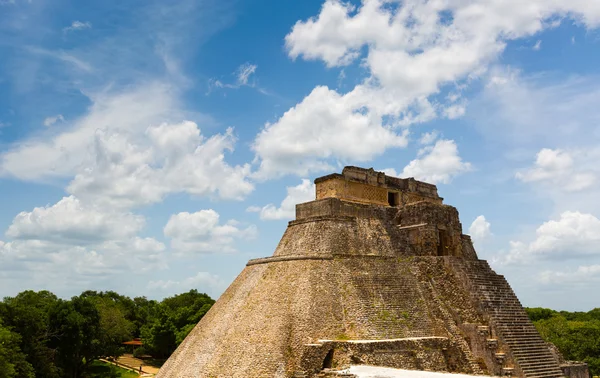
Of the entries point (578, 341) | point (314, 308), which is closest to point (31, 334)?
point (314, 308)

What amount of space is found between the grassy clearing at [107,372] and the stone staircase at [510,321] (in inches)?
1098

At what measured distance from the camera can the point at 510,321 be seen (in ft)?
65.6

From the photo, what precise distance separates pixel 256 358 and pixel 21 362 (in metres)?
16.8

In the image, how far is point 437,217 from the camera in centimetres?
2370

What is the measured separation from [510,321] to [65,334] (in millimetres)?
27512

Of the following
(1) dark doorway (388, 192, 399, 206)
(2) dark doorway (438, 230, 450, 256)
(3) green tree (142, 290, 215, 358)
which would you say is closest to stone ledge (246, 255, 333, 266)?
(2) dark doorway (438, 230, 450, 256)

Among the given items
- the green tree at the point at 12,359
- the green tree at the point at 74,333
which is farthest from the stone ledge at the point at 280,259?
the green tree at the point at 74,333

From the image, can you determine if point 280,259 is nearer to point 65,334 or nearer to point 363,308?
point 363,308

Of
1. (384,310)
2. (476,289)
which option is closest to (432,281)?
(476,289)

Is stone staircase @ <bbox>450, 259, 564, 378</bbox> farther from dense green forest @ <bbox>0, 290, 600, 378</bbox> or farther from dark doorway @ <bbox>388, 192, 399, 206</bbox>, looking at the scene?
dense green forest @ <bbox>0, 290, 600, 378</bbox>

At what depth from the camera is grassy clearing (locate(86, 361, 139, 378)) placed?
3956cm

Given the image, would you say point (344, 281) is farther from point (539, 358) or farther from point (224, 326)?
point (539, 358)

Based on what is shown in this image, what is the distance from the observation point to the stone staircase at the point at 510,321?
1861 centimetres

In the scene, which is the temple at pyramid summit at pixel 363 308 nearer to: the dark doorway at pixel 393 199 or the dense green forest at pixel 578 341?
the dark doorway at pixel 393 199
